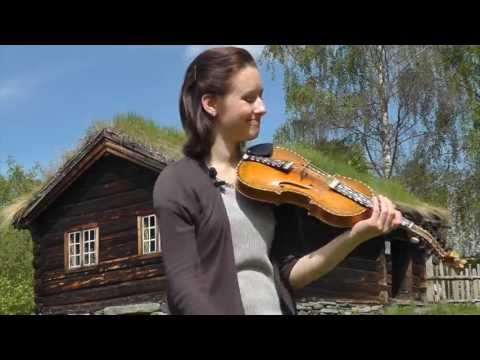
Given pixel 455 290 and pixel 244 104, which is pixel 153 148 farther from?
pixel 244 104

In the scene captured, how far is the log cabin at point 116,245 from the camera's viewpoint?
447 inches

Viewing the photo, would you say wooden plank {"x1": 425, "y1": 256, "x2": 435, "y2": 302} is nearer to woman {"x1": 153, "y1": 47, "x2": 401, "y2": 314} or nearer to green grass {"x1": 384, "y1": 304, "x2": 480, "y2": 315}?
green grass {"x1": 384, "y1": 304, "x2": 480, "y2": 315}

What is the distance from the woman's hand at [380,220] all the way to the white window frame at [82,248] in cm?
1106

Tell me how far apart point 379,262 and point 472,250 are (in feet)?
17.7

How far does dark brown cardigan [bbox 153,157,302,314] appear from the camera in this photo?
A: 1341 millimetres

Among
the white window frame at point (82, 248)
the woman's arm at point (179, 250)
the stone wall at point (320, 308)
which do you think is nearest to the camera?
the woman's arm at point (179, 250)

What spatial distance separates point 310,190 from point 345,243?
16 centimetres

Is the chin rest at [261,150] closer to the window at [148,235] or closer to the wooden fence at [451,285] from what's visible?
the window at [148,235]

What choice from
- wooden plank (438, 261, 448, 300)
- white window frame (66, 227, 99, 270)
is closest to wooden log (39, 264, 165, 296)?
white window frame (66, 227, 99, 270)

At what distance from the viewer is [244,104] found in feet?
4.88

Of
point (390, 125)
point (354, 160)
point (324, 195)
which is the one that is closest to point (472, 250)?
point (354, 160)

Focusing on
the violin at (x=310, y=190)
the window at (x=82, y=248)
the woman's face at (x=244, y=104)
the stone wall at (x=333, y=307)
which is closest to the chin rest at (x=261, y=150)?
the violin at (x=310, y=190)

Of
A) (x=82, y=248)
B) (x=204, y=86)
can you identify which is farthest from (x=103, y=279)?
(x=204, y=86)

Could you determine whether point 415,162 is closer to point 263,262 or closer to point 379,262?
point 379,262
